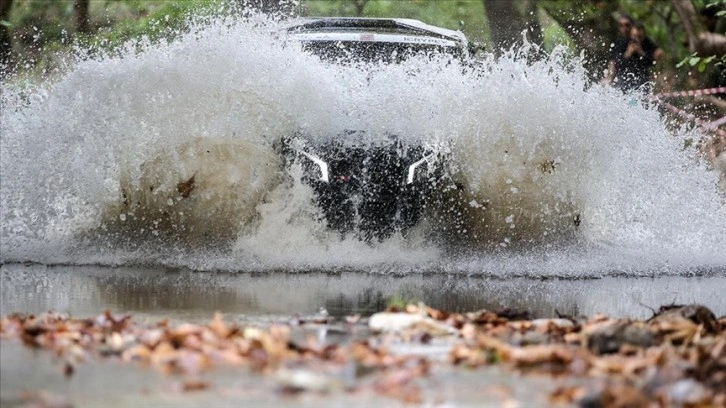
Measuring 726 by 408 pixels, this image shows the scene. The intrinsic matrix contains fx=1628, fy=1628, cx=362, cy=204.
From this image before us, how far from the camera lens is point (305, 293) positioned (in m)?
10.5

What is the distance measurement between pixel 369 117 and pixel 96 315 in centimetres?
500

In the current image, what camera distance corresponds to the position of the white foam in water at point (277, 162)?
12.9 metres

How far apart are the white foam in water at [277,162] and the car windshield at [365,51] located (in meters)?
0.29

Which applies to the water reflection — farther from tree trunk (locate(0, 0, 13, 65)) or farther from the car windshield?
tree trunk (locate(0, 0, 13, 65))

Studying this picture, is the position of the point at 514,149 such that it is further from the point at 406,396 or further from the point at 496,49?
the point at 496,49

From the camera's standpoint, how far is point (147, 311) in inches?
353

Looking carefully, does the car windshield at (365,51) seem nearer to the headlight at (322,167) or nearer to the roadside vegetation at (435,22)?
the headlight at (322,167)

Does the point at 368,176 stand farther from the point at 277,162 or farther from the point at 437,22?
the point at 437,22

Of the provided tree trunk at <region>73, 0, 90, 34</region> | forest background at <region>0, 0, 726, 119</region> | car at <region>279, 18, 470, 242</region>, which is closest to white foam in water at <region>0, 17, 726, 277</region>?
car at <region>279, 18, 470, 242</region>

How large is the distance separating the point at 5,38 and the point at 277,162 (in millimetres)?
18331

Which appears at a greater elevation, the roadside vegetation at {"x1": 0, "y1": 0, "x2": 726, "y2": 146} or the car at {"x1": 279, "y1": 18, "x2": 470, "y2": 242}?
the roadside vegetation at {"x1": 0, "y1": 0, "x2": 726, "y2": 146}

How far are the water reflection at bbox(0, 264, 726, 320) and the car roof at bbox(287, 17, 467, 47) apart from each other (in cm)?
304

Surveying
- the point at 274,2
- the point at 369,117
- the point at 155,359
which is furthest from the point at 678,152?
the point at 274,2

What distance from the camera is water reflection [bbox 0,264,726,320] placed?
9281 mm
